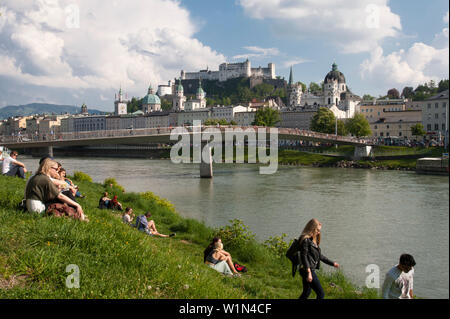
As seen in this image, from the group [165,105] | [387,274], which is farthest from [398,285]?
[165,105]

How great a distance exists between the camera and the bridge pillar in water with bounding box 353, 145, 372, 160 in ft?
160

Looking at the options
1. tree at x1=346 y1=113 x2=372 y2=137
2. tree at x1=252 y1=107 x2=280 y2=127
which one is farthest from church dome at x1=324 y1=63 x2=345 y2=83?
tree at x1=346 y1=113 x2=372 y2=137

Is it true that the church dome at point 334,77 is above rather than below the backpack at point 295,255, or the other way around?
above

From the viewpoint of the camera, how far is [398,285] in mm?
4652

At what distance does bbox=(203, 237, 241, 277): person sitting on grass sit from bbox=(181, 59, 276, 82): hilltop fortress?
14716 cm

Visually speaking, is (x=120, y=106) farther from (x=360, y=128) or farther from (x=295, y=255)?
(x=295, y=255)

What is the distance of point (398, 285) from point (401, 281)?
53 mm

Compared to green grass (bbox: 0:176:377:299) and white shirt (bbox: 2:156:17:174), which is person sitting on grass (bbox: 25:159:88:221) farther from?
white shirt (bbox: 2:156:17:174)

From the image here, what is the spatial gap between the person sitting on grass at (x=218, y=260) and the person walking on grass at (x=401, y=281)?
2.43 m

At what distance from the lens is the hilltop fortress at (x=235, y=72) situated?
153750 mm

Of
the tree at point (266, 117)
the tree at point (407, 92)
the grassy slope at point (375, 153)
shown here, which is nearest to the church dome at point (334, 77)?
the tree at point (407, 92)

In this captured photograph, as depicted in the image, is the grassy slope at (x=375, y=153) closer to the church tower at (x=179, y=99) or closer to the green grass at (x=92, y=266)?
the green grass at (x=92, y=266)

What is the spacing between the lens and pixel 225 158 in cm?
5759
